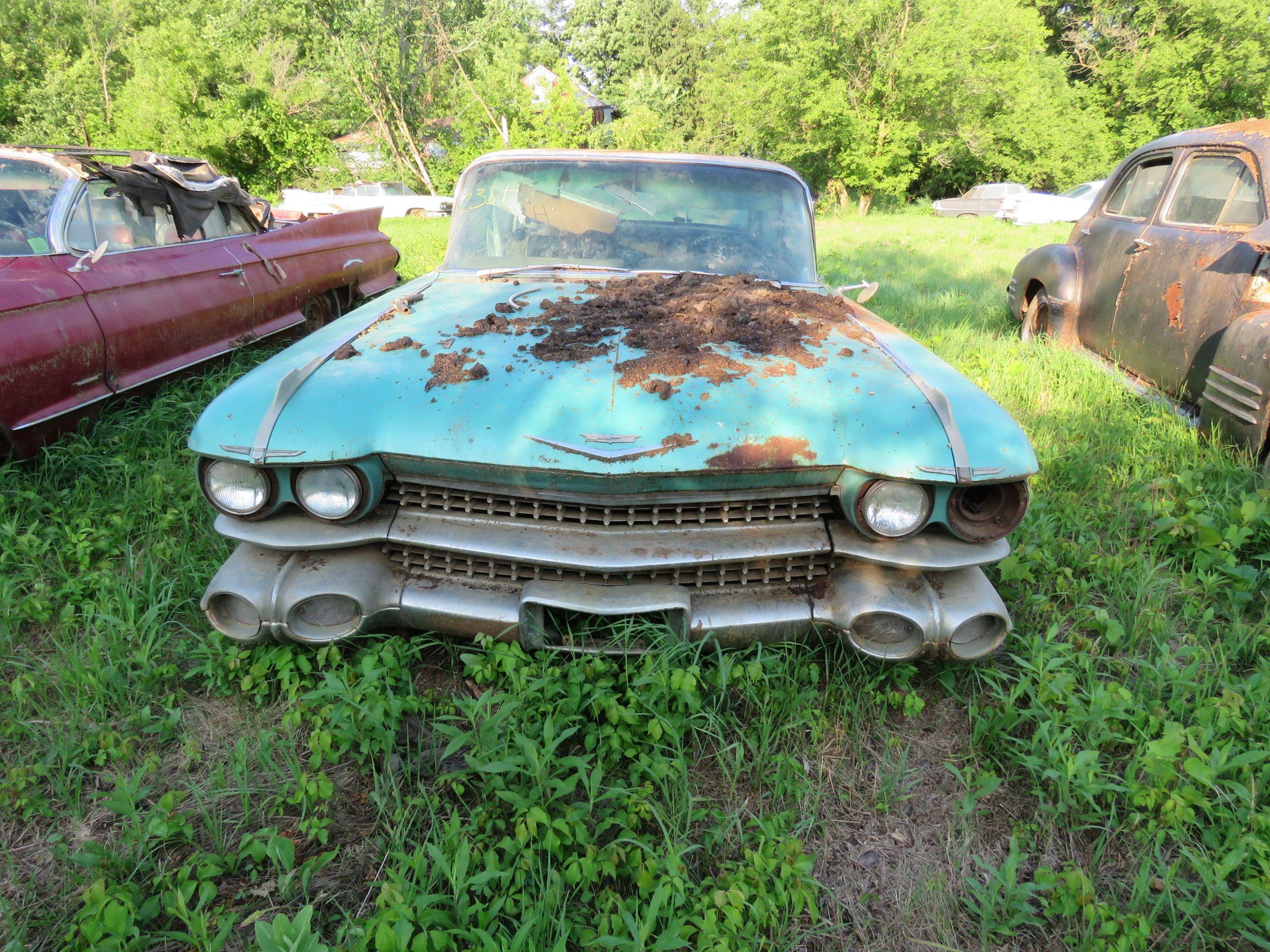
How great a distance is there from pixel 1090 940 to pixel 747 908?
2.47 feet

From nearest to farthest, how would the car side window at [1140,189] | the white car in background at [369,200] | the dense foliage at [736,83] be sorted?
the car side window at [1140,189] → the white car in background at [369,200] → the dense foliage at [736,83]

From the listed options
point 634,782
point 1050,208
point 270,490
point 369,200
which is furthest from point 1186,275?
point 369,200

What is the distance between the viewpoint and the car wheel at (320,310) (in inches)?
221

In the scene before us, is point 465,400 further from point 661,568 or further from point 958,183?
point 958,183

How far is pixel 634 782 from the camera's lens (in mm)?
1914

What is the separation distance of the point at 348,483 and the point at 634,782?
112cm

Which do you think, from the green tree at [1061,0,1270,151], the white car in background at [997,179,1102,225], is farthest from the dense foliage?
the white car in background at [997,179,1102,225]

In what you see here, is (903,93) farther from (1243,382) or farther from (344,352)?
(344,352)

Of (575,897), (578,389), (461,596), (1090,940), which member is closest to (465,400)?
(578,389)

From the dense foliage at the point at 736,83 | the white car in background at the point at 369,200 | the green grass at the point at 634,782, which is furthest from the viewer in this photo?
the dense foliage at the point at 736,83

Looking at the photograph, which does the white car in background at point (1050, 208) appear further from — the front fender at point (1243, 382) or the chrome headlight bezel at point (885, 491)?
the chrome headlight bezel at point (885, 491)

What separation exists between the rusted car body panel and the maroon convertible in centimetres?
545

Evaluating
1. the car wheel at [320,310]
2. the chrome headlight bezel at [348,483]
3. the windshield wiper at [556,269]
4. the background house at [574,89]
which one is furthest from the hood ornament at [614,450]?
the background house at [574,89]

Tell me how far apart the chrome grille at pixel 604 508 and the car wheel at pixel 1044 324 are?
162 inches
